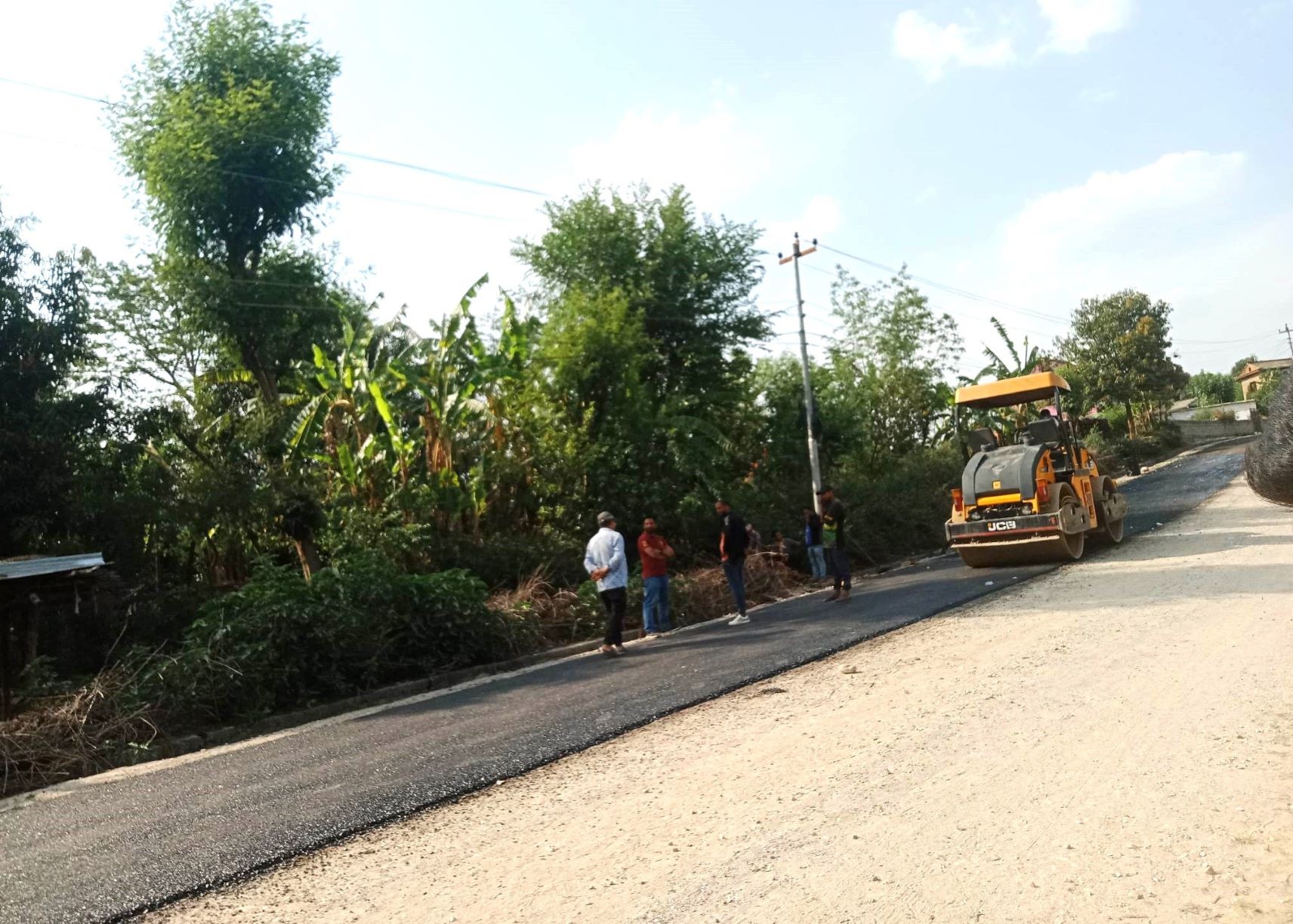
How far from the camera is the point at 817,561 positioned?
2086 centimetres

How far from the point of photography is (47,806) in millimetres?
7773

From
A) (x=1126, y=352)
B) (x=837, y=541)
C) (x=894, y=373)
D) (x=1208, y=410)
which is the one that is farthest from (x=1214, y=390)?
(x=837, y=541)

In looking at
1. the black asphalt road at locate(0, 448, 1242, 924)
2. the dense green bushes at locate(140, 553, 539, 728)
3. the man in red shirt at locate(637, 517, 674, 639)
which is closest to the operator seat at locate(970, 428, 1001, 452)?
the black asphalt road at locate(0, 448, 1242, 924)

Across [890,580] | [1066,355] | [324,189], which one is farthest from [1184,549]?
[1066,355]

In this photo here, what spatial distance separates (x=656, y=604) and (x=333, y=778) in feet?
26.0

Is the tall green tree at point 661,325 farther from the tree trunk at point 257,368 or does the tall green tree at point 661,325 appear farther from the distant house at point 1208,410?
the distant house at point 1208,410

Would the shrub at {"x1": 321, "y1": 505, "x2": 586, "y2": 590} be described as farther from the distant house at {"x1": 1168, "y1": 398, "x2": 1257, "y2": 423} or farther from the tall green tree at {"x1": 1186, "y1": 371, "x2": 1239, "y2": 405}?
the tall green tree at {"x1": 1186, "y1": 371, "x2": 1239, "y2": 405}

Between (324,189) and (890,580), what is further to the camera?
(324,189)

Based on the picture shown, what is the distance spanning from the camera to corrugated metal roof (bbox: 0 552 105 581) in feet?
34.1

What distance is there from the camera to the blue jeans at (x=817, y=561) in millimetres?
20812

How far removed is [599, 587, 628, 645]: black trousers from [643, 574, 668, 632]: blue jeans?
1.65 metres

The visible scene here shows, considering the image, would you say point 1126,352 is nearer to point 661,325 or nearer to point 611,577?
point 661,325

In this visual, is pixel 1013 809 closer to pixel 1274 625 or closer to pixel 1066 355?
pixel 1274 625

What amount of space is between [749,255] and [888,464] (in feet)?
29.3
